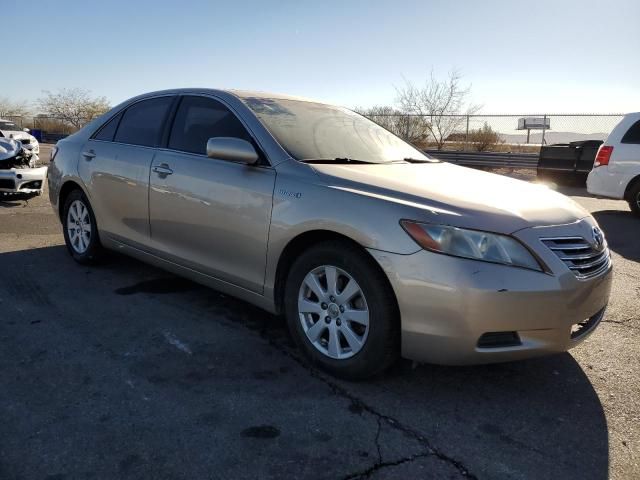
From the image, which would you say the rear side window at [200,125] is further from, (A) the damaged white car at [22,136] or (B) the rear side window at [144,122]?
(A) the damaged white car at [22,136]

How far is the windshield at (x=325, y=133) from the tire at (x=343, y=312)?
0.75 m

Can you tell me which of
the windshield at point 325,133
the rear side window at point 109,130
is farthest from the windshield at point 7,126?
the windshield at point 325,133

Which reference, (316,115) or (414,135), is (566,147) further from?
(316,115)

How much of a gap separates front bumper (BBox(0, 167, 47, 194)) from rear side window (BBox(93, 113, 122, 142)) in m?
4.09

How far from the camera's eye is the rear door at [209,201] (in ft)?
10.7

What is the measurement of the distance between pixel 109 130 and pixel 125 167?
2.17 ft

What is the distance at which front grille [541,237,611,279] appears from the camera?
2.60 metres

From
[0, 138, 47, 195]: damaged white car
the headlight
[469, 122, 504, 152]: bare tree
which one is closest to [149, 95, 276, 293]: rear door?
the headlight

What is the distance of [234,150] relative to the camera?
3.23 metres

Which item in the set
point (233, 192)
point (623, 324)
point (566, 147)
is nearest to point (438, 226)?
point (233, 192)

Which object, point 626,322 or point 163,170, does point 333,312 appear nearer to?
point 163,170

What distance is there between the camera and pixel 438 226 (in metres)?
2.54

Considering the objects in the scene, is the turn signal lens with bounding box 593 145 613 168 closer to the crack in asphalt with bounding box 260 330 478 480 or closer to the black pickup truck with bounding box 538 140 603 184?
the black pickup truck with bounding box 538 140 603 184

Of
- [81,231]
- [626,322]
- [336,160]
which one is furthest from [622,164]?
[81,231]
